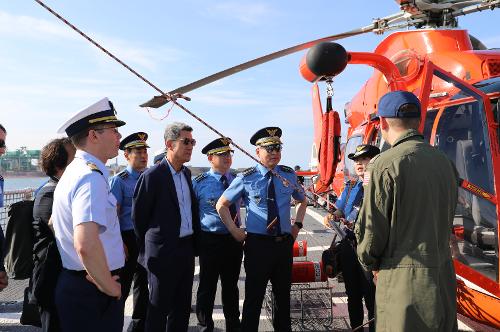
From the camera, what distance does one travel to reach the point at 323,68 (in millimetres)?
3107

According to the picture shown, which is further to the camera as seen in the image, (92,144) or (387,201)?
(92,144)

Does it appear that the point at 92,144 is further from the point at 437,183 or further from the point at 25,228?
the point at 437,183

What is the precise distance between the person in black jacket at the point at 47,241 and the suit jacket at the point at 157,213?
639mm

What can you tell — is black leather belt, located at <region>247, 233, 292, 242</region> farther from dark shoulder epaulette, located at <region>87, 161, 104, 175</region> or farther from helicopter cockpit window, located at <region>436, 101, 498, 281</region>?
dark shoulder epaulette, located at <region>87, 161, 104, 175</region>

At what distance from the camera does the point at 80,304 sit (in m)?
2.02

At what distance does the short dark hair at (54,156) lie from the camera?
296 centimetres

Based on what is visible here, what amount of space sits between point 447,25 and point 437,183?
4.24 meters

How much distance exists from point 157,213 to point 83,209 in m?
1.27

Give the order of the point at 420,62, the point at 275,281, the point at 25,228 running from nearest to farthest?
the point at 25,228, the point at 275,281, the point at 420,62

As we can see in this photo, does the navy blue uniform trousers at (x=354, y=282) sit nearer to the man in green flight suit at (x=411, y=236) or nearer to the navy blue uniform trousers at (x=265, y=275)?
the navy blue uniform trousers at (x=265, y=275)

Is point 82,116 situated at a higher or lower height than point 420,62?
lower

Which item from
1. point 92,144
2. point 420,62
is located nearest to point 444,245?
point 92,144

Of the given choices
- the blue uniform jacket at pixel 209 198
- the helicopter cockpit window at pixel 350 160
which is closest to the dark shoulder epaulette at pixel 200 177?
the blue uniform jacket at pixel 209 198

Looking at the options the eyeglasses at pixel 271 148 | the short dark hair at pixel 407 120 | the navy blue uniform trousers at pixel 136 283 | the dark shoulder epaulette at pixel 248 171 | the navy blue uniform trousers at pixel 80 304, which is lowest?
the navy blue uniform trousers at pixel 136 283
